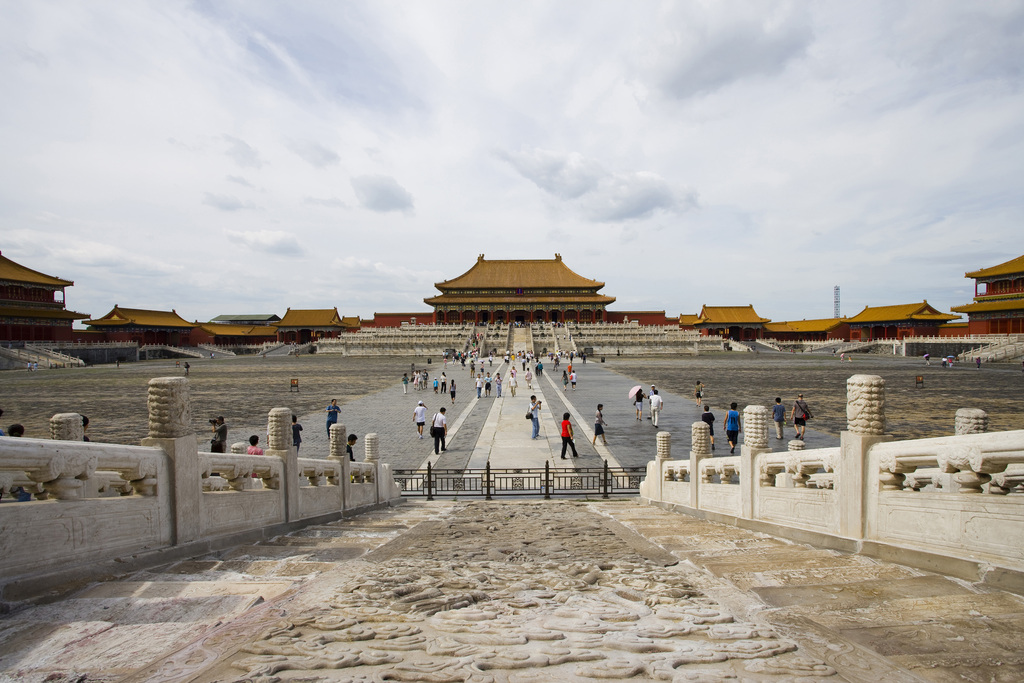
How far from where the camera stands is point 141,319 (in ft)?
214

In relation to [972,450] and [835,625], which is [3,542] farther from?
[972,450]

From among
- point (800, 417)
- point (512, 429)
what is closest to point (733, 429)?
point (800, 417)

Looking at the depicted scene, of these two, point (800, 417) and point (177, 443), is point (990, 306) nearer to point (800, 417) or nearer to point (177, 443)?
point (800, 417)

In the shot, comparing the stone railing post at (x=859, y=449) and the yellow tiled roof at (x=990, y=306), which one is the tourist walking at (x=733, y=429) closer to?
the stone railing post at (x=859, y=449)

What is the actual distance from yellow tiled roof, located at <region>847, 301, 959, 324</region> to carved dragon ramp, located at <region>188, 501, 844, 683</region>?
73072mm

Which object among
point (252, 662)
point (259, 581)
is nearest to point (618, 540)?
point (259, 581)

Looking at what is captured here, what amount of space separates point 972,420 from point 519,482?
23.5 feet

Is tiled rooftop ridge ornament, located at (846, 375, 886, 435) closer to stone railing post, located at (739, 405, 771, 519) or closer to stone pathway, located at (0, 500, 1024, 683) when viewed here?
stone pathway, located at (0, 500, 1024, 683)

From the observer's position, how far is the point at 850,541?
15.5 ft

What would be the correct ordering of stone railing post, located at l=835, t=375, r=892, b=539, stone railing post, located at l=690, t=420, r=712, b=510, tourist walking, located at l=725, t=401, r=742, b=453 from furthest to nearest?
1. tourist walking, located at l=725, t=401, r=742, b=453
2. stone railing post, located at l=690, t=420, r=712, b=510
3. stone railing post, located at l=835, t=375, r=892, b=539

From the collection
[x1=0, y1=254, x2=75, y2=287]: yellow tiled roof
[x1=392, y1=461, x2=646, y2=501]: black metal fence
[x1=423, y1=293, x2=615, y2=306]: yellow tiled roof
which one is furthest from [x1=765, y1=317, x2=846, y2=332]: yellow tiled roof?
[x1=0, y1=254, x2=75, y2=287]: yellow tiled roof

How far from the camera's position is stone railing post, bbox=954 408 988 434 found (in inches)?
265

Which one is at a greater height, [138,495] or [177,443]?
[177,443]

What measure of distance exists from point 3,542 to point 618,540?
4.90 metres
